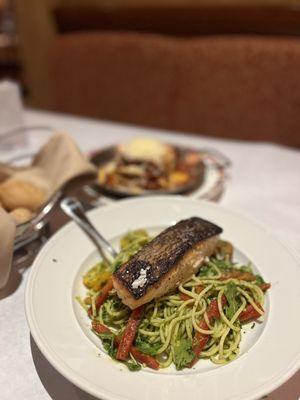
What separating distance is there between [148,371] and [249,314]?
0.26 m

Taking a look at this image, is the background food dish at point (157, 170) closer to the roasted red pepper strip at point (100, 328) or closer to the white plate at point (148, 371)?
the white plate at point (148, 371)

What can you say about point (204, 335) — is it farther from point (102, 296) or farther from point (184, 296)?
point (102, 296)

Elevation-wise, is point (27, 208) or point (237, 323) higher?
point (27, 208)

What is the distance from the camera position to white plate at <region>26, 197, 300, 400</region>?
26.4 inches

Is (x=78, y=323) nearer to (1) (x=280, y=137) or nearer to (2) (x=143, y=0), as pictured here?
(1) (x=280, y=137)

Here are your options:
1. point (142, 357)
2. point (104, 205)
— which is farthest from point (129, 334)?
point (104, 205)

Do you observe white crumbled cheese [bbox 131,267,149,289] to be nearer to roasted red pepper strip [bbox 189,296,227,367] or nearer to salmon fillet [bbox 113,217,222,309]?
salmon fillet [bbox 113,217,222,309]

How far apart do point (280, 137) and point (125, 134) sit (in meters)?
0.88

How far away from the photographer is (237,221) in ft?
3.70

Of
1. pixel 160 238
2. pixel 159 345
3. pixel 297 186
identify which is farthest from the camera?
pixel 297 186

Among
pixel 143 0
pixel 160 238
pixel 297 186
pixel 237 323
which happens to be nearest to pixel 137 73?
pixel 143 0

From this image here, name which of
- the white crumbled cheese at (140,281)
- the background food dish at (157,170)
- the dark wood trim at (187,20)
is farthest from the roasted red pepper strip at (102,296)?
the dark wood trim at (187,20)

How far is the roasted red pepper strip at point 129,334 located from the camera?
0.75 metres

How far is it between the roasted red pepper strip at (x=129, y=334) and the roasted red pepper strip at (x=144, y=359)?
0.6 inches
